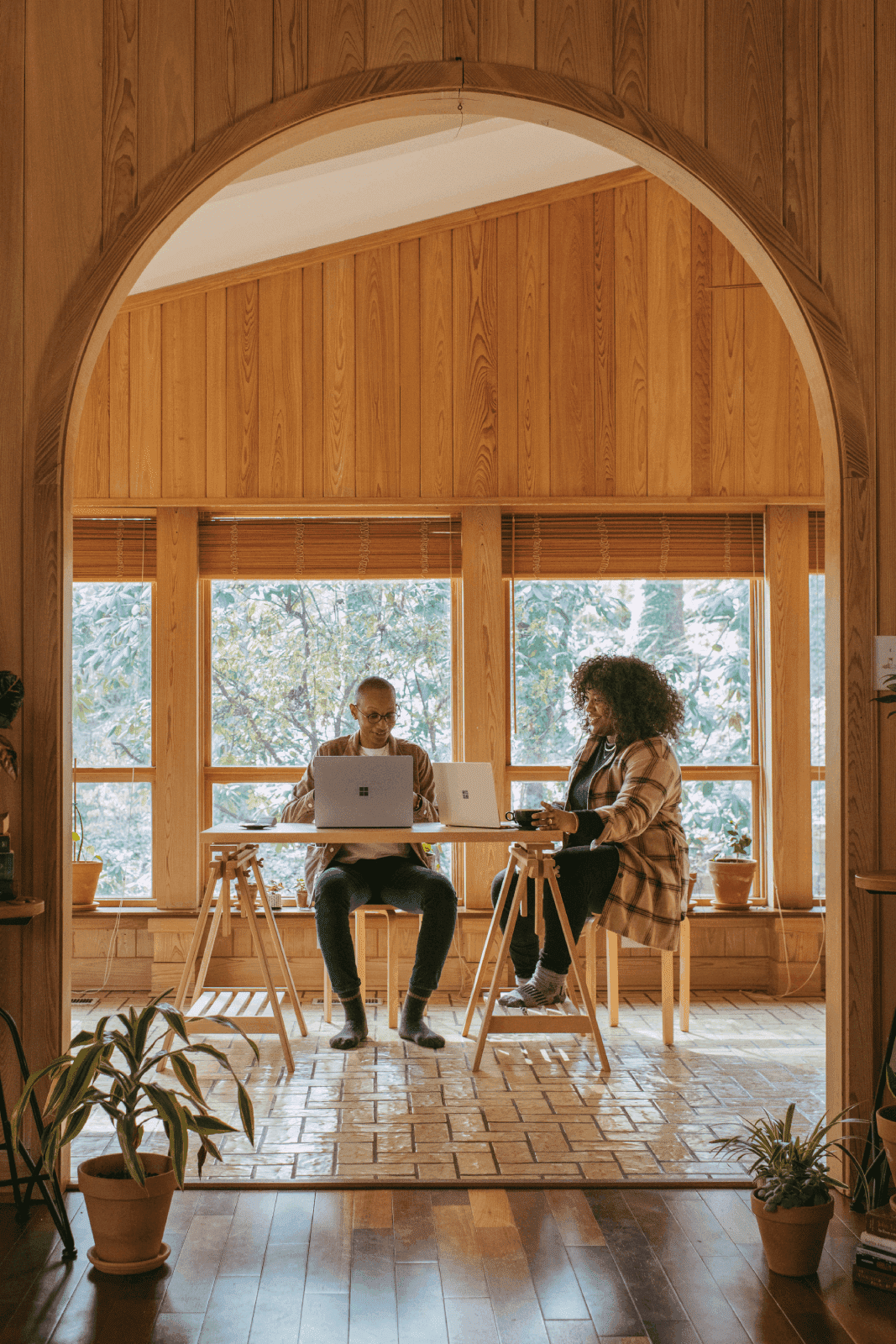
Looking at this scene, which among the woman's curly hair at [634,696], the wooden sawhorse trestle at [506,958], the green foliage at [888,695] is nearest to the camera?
the green foliage at [888,695]

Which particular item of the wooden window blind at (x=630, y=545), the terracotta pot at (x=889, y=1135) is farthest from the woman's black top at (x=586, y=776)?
the terracotta pot at (x=889, y=1135)

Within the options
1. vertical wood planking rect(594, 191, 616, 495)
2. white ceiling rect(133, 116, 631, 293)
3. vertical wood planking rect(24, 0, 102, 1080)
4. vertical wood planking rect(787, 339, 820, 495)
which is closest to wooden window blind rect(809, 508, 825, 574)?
vertical wood planking rect(787, 339, 820, 495)

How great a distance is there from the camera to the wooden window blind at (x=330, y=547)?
5039 millimetres

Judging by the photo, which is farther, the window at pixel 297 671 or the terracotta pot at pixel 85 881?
the window at pixel 297 671

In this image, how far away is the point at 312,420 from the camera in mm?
4879

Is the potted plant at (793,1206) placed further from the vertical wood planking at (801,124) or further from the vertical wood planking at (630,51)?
the vertical wood planking at (630,51)

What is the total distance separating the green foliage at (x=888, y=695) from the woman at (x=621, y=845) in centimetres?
136

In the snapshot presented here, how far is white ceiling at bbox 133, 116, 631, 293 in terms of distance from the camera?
3949 mm

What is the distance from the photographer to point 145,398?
4891 mm

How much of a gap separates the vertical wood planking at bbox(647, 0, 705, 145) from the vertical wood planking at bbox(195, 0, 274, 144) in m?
0.96

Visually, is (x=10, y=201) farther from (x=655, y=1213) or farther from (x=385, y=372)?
(x=655, y=1213)

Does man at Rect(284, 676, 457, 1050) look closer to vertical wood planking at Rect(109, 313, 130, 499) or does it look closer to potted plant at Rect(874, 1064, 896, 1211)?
vertical wood planking at Rect(109, 313, 130, 499)

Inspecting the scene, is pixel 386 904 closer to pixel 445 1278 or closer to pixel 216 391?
pixel 445 1278

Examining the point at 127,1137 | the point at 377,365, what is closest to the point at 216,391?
the point at 377,365
